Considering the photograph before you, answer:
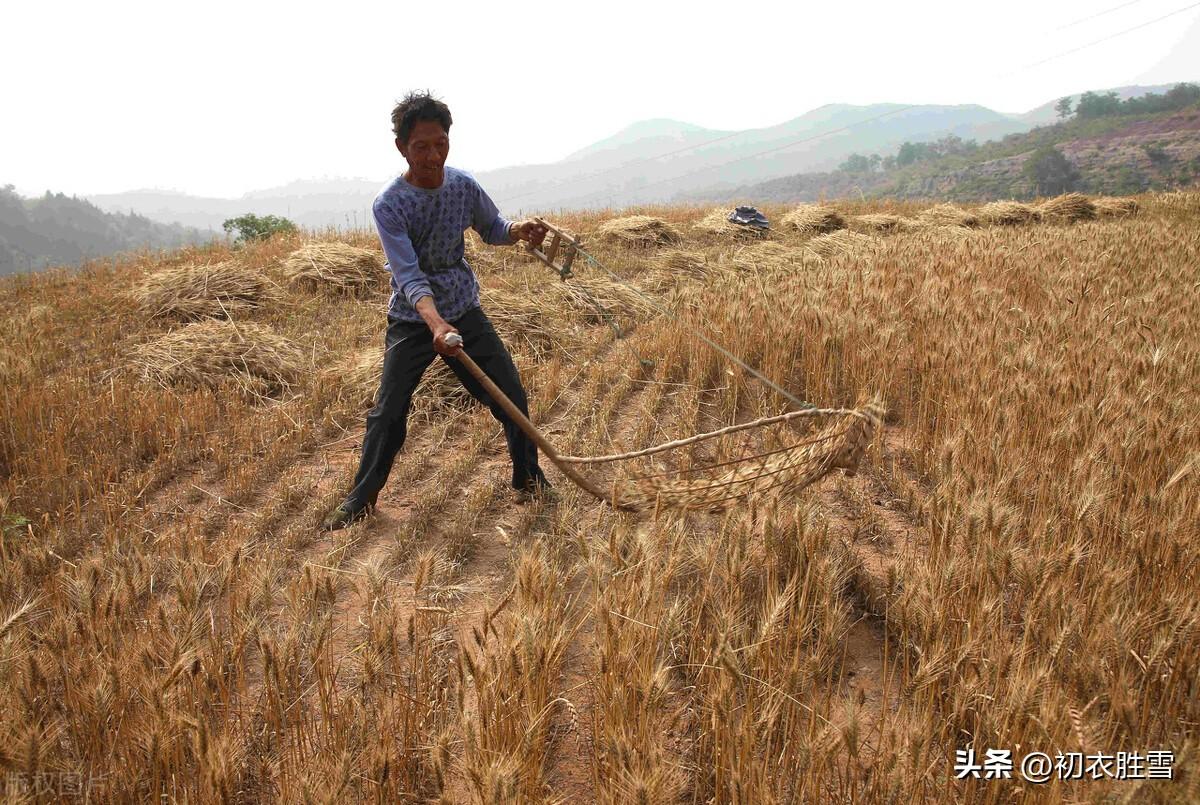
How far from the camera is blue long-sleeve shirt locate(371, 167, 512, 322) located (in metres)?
2.46

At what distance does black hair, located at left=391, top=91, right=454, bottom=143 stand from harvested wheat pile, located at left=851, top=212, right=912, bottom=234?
9.54m

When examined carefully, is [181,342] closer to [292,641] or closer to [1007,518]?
[292,641]

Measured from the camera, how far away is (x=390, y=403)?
2.65 metres

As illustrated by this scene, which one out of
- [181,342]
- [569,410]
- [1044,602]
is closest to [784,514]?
Result: [1044,602]

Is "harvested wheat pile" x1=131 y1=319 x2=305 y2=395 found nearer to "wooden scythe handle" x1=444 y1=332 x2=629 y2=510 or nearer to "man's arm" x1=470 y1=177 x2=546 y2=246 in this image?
"man's arm" x1=470 y1=177 x2=546 y2=246

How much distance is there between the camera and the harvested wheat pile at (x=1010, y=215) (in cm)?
1097

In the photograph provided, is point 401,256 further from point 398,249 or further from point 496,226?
point 496,226

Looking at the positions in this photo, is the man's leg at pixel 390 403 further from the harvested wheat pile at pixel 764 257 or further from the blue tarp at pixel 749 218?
the blue tarp at pixel 749 218

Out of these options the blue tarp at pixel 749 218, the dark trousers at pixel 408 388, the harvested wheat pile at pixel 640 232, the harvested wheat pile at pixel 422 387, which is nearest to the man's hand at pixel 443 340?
the dark trousers at pixel 408 388

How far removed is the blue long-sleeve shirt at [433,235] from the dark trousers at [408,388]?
91mm

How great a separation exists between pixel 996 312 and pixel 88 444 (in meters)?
5.49

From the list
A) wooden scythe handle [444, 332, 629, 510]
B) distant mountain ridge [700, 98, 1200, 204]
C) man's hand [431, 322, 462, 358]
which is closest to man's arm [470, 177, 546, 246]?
man's hand [431, 322, 462, 358]

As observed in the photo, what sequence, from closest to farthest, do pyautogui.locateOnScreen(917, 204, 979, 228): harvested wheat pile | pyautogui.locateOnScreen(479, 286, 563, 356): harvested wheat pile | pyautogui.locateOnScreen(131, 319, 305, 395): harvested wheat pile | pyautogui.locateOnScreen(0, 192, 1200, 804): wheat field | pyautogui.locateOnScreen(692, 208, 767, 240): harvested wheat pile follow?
1. pyautogui.locateOnScreen(0, 192, 1200, 804): wheat field
2. pyautogui.locateOnScreen(131, 319, 305, 395): harvested wheat pile
3. pyautogui.locateOnScreen(479, 286, 563, 356): harvested wheat pile
4. pyautogui.locateOnScreen(692, 208, 767, 240): harvested wheat pile
5. pyautogui.locateOnScreen(917, 204, 979, 228): harvested wheat pile

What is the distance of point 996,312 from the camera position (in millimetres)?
4133
